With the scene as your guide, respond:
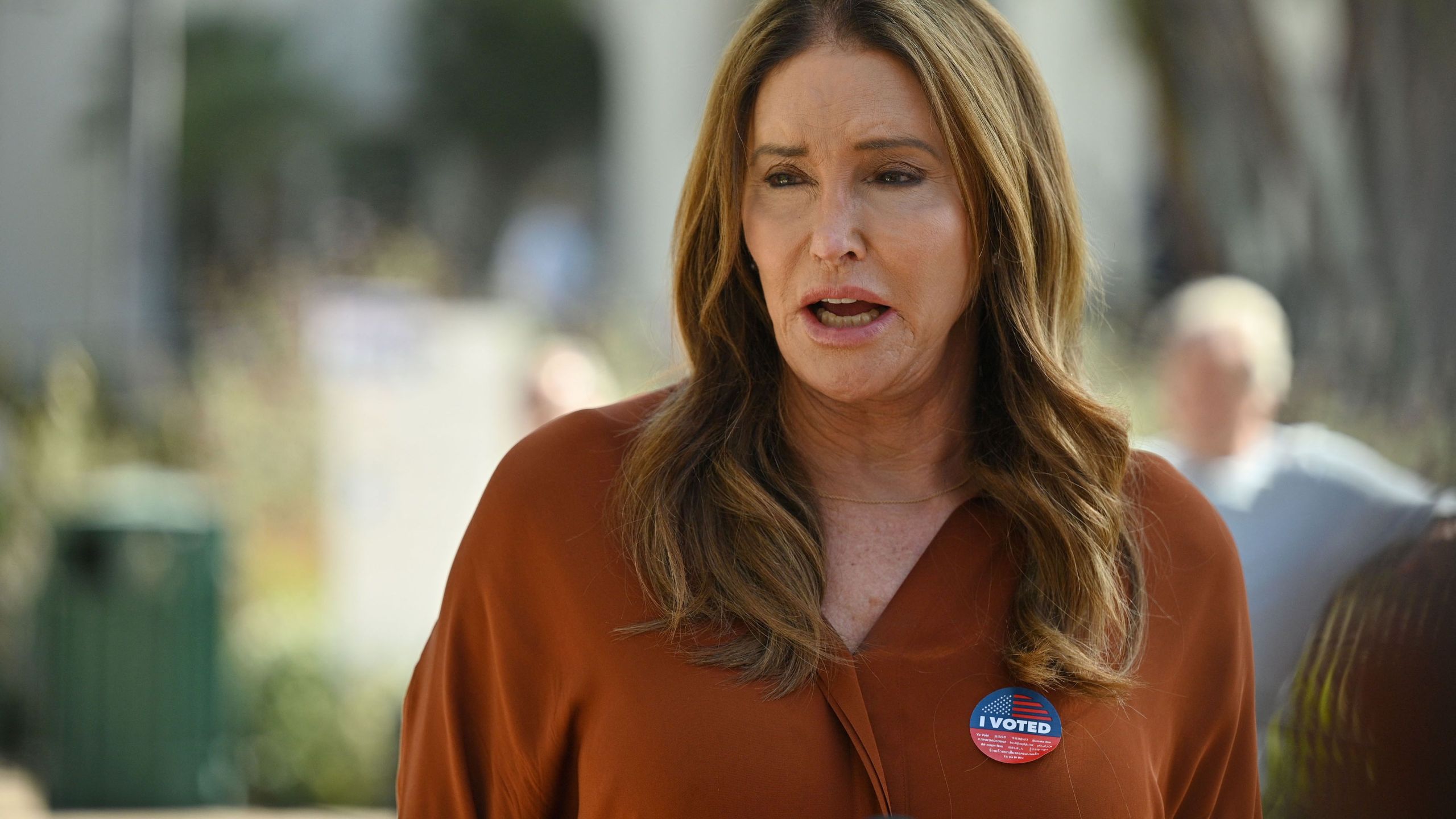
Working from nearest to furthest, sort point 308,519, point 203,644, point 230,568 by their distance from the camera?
point 203,644
point 230,568
point 308,519

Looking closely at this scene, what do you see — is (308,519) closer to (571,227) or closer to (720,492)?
(720,492)

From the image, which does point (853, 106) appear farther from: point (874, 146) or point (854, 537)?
point (854, 537)

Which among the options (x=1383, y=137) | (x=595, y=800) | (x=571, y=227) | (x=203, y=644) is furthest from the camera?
(x=571, y=227)

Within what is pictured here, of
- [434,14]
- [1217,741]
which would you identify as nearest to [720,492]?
[1217,741]

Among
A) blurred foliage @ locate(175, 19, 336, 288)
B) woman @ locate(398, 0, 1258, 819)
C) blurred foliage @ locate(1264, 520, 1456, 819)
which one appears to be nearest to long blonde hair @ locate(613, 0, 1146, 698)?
woman @ locate(398, 0, 1258, 819)

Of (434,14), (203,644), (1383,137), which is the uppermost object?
(434,14)

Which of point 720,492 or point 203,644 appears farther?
point 203,644

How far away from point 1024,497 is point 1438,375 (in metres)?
1.47

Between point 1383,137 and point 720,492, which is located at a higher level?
point 1383,137

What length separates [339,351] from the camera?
27.3 feet

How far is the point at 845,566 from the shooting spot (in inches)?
88.8

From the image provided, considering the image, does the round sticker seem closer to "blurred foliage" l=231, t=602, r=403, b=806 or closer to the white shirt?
the white shirt

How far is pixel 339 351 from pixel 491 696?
6425mm

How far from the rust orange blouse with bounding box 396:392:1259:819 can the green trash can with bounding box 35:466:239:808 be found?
4848 mm
